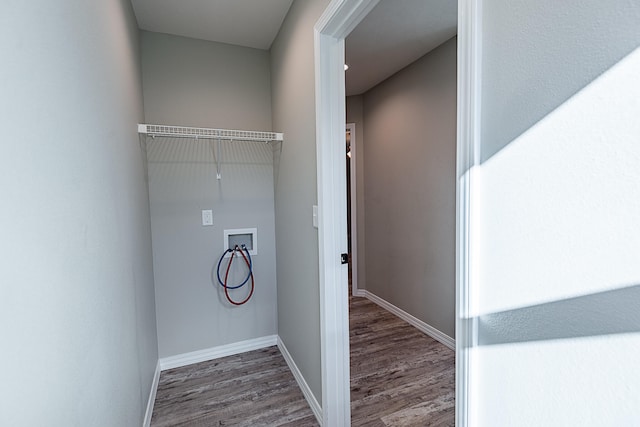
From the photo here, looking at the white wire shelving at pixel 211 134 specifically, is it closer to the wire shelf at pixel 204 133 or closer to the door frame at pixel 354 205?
the wire shelf at pixel 204 133

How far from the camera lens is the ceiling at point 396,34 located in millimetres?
1992

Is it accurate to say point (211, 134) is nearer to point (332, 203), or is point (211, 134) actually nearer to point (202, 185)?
point (202, 185)

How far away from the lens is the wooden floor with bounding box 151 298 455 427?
180cm

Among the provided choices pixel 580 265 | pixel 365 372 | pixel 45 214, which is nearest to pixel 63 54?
pixel 45 214

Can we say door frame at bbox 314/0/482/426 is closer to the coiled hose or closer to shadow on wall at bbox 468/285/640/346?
shadow on wall at bbox 468/285/640/346

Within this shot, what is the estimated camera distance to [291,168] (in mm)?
2137

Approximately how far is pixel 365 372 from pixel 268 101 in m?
2.37

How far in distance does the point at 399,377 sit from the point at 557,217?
6.54 ft

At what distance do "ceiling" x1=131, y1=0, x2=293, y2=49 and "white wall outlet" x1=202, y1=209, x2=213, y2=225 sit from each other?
1.39m

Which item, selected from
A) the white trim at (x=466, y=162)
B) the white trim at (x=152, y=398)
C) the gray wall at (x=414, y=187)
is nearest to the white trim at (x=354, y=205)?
the gray wall at (x=414, y=187)

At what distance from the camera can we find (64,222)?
784 mm

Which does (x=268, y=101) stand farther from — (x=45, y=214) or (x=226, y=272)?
(x=45, y=214)

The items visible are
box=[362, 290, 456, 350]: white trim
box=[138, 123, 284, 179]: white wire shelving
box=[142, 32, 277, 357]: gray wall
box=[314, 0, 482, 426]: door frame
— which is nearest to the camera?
box=[314, 0, 482, 426]: door frame

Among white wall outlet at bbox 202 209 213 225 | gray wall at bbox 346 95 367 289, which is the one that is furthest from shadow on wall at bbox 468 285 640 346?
gray wall at bbox 346 95 367 289
